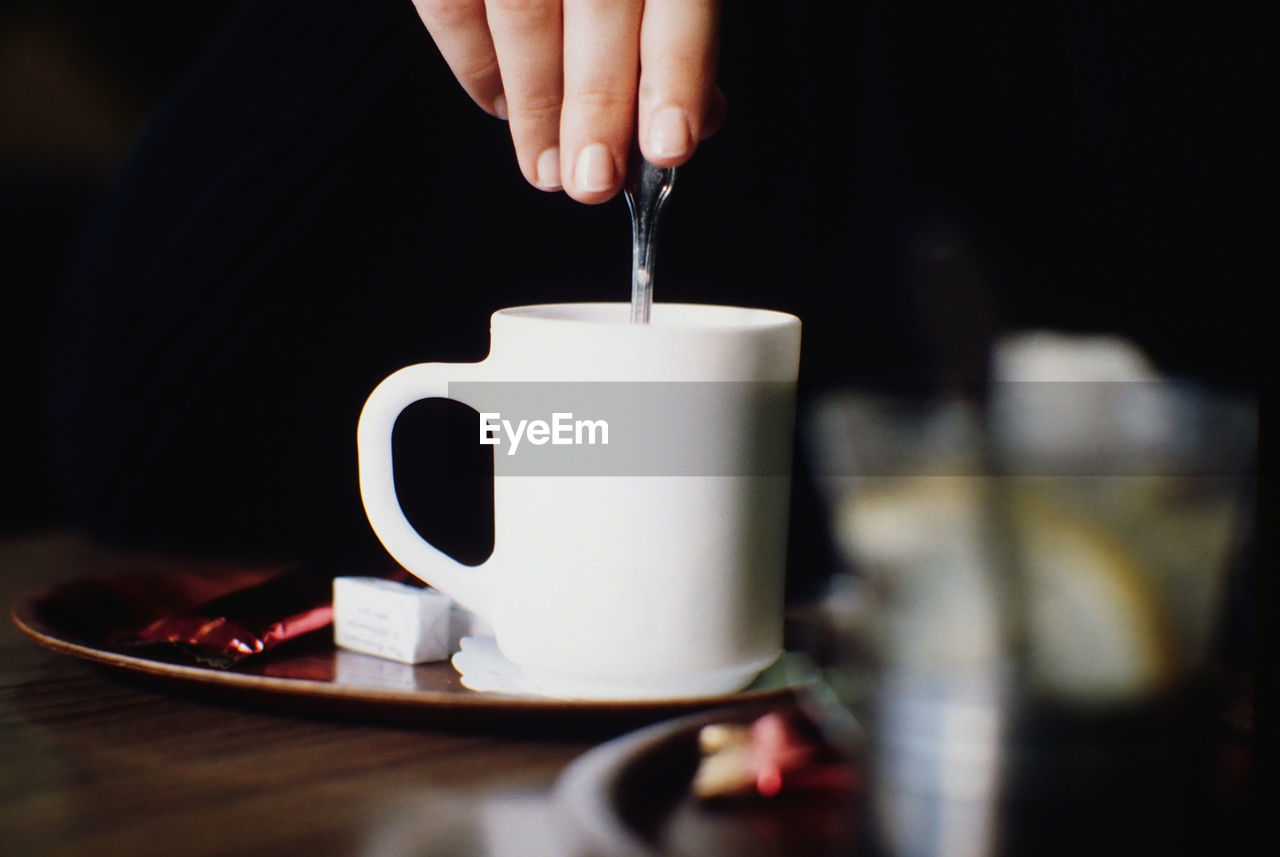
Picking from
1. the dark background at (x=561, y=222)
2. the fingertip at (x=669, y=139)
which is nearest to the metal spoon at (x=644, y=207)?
the fingertip at (x=669, y=139)

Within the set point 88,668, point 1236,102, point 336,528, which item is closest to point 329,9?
point 336,528

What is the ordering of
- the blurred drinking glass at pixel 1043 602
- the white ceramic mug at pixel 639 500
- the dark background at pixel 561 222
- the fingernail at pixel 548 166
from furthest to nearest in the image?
1. the dark background at pixel 561 222
2. the fingernail at pixel 548 166
3. the white ceramic mug at pixel 639 500
4. the blurred drinking glass at pixel 1043 602

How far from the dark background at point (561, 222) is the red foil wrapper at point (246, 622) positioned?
24 centimetres

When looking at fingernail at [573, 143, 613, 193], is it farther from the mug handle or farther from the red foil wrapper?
the red foil wrapper

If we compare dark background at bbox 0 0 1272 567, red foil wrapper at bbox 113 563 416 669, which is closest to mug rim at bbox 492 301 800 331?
red foil wrapper at bbox 113 563 416 669

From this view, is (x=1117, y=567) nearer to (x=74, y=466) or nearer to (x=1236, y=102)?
(x=1236, y=102)

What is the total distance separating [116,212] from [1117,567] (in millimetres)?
835

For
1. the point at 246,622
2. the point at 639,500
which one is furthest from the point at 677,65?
the point at 246,622

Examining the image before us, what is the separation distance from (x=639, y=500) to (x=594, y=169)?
0.14 m

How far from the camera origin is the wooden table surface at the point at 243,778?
343 mm

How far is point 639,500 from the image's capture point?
1.47 feet

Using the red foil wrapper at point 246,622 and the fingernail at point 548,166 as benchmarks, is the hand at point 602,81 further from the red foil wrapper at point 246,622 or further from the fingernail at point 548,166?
the red foil wrapper at point 246,622

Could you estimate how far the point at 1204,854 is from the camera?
27 cm

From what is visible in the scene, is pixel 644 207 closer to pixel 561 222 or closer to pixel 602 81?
pixel 602 81
